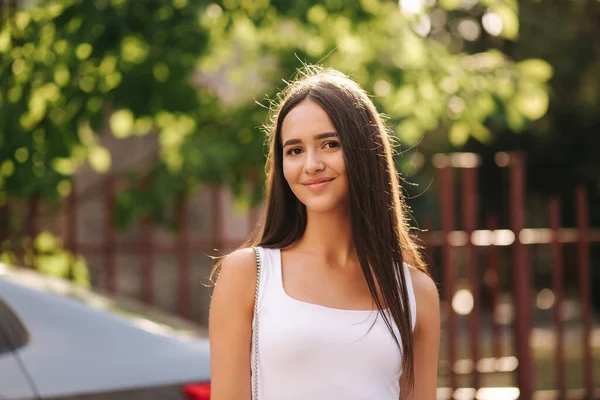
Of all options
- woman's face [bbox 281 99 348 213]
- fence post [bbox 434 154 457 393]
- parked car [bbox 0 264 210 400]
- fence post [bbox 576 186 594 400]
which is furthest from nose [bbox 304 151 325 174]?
fence post [bbox 576 186 594 400]

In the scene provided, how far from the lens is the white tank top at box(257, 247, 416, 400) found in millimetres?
1950

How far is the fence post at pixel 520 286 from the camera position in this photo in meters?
5.95

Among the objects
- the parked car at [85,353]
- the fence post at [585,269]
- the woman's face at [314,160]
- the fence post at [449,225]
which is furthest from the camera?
the fence post at [585,269]

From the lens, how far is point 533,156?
66.5 ft

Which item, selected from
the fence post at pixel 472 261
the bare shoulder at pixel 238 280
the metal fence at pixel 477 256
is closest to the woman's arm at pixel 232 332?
the bare shoulder at pixel 238 280

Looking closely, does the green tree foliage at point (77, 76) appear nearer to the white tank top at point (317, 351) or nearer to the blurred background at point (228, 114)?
the blurred background at point (228, 114)

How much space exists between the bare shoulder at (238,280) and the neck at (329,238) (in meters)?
0.16

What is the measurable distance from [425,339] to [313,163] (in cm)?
47

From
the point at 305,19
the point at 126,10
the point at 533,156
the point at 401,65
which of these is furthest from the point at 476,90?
the point at 533,156

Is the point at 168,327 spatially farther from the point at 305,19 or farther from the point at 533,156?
the point at 533,156

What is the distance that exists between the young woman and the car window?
1335 mm

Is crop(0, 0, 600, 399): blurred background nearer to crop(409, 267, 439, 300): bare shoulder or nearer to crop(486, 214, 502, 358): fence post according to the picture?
crop(486, 214, 502, 358): fence post

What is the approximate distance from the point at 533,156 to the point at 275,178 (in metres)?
18.8

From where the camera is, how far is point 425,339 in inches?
84.7
